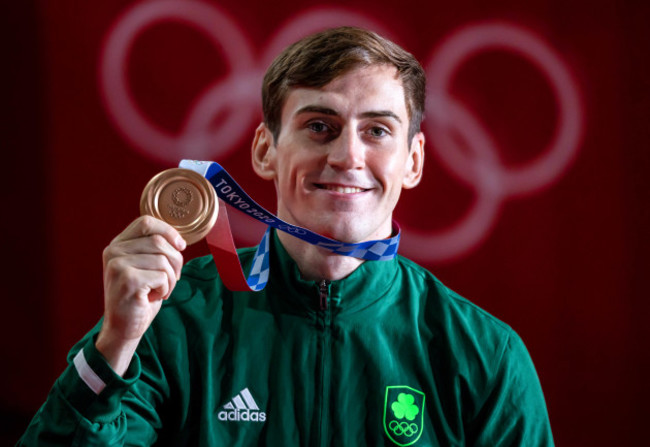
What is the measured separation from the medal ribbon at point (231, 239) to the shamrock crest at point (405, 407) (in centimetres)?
39

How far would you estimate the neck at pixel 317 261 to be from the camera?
188 centimetres

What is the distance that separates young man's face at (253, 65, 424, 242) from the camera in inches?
73.0

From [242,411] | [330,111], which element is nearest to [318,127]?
[330,111]

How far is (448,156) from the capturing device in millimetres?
3092

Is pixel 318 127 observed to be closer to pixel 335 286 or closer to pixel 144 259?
pixel 335 286

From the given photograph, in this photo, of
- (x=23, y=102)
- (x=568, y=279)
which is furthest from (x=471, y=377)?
(x=23, y=102)

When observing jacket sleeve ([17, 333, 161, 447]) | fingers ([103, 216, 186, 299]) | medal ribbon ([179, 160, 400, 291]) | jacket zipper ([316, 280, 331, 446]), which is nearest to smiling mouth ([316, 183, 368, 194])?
medal ribbon ([179, 160, 400, 291])

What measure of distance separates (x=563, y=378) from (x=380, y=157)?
1796 millimetres

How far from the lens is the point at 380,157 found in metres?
1.89

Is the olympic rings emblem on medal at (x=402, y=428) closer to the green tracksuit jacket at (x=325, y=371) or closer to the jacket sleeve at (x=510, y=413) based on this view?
the green tracksuit jacket at (x=325, y=371)

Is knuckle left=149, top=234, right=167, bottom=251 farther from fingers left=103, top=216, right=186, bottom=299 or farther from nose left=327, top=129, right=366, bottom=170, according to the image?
nose left=327, top=129, right=366, bottom=170

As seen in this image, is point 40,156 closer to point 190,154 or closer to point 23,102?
point 23,102

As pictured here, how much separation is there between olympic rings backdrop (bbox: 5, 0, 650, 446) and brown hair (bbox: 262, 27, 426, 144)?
1.00m

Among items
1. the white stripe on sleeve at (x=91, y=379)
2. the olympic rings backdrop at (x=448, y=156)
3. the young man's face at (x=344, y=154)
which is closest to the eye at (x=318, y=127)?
the young man's face at (x=344, y=154)
